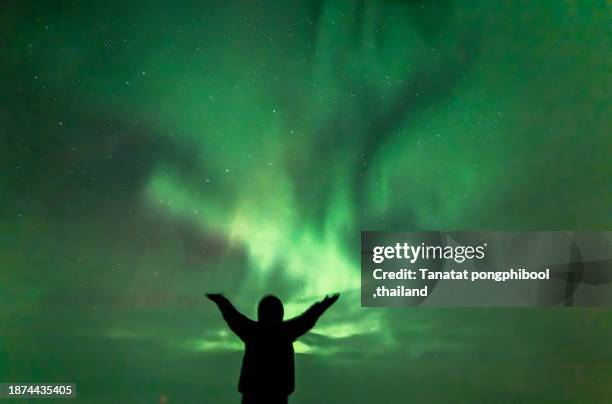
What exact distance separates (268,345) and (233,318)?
0.25 meters

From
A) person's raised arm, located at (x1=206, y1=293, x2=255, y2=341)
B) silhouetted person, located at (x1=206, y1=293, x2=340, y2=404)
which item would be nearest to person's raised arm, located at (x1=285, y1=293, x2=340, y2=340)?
silhouetted person, located at (x1=206, y1=293, x2=340, y2=404)

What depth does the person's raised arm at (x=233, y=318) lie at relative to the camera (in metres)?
3.21

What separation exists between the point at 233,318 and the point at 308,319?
0.42m

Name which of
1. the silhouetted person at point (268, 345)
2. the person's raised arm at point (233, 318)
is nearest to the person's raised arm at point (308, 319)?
the silhouetted person at point (268, 345)

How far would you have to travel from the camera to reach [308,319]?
3.24 meters

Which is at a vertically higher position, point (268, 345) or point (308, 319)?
point (308, 319)

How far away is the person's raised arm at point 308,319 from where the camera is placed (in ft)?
10.6

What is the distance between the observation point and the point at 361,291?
3.89 meters

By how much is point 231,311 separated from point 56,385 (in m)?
1.64

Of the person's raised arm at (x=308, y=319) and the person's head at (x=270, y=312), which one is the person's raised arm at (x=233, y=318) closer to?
the person's head at (x=270, y=312)

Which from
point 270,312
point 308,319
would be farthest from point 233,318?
point 308,319

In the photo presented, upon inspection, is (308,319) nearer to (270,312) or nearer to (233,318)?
(270,312)

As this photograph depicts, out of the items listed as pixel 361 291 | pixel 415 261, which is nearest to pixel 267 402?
pixel 361 291

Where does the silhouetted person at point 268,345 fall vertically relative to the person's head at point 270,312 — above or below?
below
